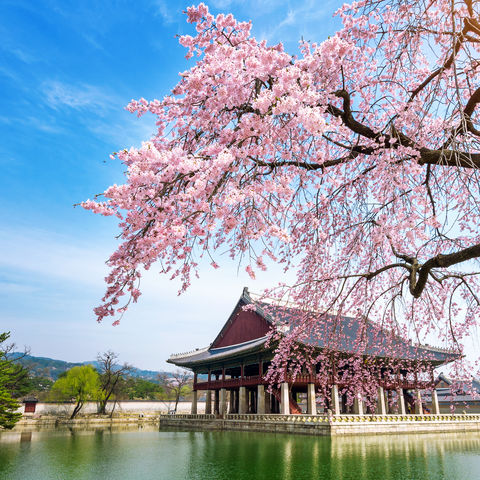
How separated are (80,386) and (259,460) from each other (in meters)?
31.4

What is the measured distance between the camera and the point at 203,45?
512cm

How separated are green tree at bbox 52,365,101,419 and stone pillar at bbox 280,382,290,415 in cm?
2434

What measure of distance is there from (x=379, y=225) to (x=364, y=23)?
276 centimetres

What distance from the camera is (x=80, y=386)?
38.9m

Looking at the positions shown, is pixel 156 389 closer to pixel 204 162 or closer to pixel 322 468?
pixel 322 468

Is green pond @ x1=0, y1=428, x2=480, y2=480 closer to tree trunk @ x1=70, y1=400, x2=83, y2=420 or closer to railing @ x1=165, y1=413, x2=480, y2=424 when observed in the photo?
railing @ x1=165, y1=413, x2=480, y2=424

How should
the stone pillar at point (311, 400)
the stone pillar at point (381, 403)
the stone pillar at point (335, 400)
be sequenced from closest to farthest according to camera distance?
the stone pillar at point (335, 400), the stone pillar at point (311, 400), the stone pillar at point (381, 403)

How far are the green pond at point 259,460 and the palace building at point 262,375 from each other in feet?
13.8

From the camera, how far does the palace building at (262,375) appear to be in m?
22.7

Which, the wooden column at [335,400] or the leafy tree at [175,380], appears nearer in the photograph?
the wooden column at [335,400]

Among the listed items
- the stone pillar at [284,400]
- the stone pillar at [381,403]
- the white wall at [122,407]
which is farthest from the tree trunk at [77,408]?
the stone pillar at [381,403]

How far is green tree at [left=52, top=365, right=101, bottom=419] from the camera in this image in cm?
3891

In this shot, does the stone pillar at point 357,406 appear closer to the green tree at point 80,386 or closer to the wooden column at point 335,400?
the wooden column at point 335,400

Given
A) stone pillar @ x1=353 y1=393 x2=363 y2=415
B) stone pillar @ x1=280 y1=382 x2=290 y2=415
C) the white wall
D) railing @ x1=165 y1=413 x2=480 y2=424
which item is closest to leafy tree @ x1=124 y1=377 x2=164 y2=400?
the white wall
